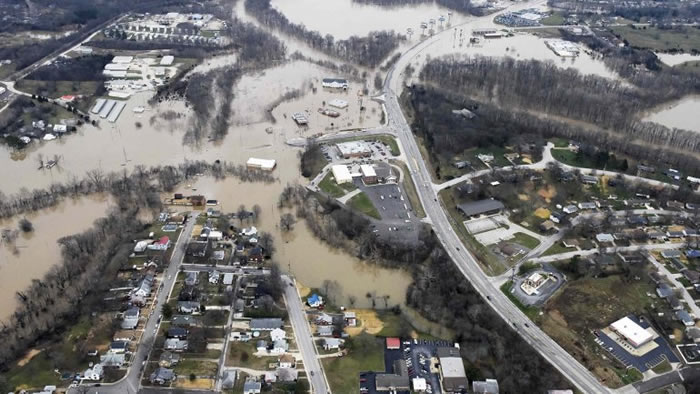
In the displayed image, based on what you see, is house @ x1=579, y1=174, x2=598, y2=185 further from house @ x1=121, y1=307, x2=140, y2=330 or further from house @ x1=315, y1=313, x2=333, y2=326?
house @ x1=121, y1=307, x2=140, y2=330

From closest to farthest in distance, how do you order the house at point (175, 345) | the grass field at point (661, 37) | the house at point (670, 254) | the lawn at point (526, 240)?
the house at point (175, 345) → the house at point (670, 254) → the lawn at point (526, 240) → the grass field at point (661, 37)

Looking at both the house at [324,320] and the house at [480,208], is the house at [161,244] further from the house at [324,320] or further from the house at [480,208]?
the house at [480,208]

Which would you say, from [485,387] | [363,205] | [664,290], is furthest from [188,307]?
[664,290]

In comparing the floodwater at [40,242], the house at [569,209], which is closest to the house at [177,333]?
the floodwater at [40,242]

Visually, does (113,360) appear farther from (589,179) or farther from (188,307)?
(589,179)

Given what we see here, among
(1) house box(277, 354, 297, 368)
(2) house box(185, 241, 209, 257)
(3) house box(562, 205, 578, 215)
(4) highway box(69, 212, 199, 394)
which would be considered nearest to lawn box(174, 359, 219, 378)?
(4) highway box(69, 212, 199, 394)

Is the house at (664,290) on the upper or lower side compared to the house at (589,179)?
lower
